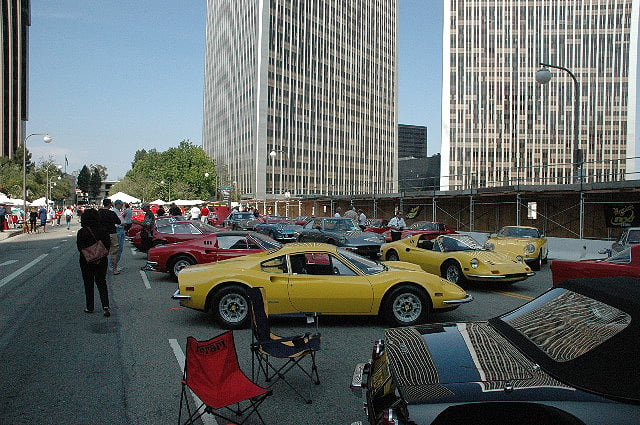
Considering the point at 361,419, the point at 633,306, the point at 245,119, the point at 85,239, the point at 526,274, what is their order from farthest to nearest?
the point at 245,119
the point at 526,274
the point at 85,239
the point at 361,419
the point at 633,306

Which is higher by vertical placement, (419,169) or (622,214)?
(419,169)

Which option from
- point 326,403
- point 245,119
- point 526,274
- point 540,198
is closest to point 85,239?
point 326,403

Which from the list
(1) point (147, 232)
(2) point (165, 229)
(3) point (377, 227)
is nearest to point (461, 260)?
(2) point (165, 229)

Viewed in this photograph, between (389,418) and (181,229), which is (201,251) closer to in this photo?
(181,229)

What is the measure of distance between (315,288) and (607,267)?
5022 mm

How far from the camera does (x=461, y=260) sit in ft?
38.2

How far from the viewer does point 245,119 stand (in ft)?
351

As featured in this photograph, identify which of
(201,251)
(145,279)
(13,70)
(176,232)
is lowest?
(145,279)

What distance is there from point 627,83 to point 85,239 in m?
113

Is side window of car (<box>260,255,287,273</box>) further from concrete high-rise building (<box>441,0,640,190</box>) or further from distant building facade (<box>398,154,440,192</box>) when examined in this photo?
distant building facade (<box>398,154,440,192</box>)

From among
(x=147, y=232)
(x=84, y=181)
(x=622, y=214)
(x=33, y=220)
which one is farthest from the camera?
(x=84, y=181)

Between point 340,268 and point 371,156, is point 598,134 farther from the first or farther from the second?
point 340,268

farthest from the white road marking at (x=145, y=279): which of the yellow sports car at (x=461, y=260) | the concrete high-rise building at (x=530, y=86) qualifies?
the concrete high-rise building at (x=530, y=86)

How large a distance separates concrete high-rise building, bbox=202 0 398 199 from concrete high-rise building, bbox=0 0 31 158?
1545 inches
